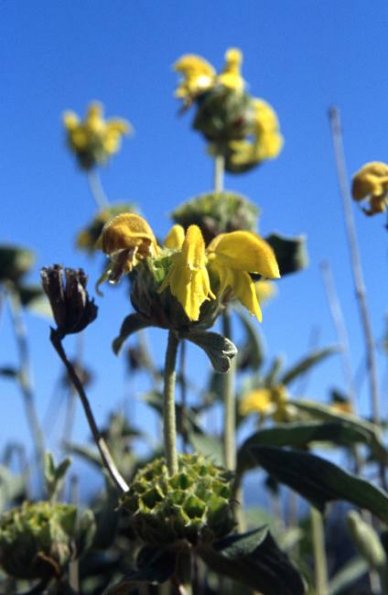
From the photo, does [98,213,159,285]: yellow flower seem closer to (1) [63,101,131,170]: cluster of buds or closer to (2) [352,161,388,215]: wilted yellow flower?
(2) [352,161,388,215]: wilted yellow flower

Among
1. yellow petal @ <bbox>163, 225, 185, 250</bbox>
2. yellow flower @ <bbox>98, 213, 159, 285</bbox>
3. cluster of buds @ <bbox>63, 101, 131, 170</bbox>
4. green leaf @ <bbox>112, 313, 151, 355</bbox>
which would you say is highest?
cluster of buds @ <bbox>63, 101, 131, 170</bbox>

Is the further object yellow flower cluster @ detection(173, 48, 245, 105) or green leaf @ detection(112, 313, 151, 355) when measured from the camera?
yellow flower cluster @ detection(173, 48, 245, 105)

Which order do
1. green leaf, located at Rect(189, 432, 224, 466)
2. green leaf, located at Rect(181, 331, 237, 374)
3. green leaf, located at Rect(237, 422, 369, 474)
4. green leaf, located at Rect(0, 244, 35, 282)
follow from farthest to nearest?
Result: green leaf, located at Rect(0, 244, 35, 282)
green leaf, located at Rect(189, 432, 224, 466)
green leaf, located at Rect(237, 422, 369, 474)
green leaf, located at Rect(181, 331, 237, 374)

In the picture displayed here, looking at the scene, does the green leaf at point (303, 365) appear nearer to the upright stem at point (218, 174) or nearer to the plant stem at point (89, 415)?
the upright stem at point (218, 174)

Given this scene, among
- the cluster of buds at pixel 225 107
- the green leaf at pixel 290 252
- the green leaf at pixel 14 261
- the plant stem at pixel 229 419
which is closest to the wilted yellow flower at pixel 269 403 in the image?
the plant stem at pixel 229 419

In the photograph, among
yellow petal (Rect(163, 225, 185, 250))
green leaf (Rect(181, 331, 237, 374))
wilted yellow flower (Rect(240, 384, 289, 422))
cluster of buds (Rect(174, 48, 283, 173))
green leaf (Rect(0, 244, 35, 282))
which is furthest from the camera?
green leaf (Rect(0, 244, 35, 282))

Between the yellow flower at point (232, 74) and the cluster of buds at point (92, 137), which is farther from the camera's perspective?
the cluster of buds at point (92, 137)

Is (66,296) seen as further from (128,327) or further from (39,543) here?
(39,543)

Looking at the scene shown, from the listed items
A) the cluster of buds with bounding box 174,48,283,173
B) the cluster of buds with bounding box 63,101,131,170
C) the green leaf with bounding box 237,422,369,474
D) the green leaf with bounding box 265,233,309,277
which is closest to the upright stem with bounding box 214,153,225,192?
the cluster of buds with bounding box 174,48,283,173
